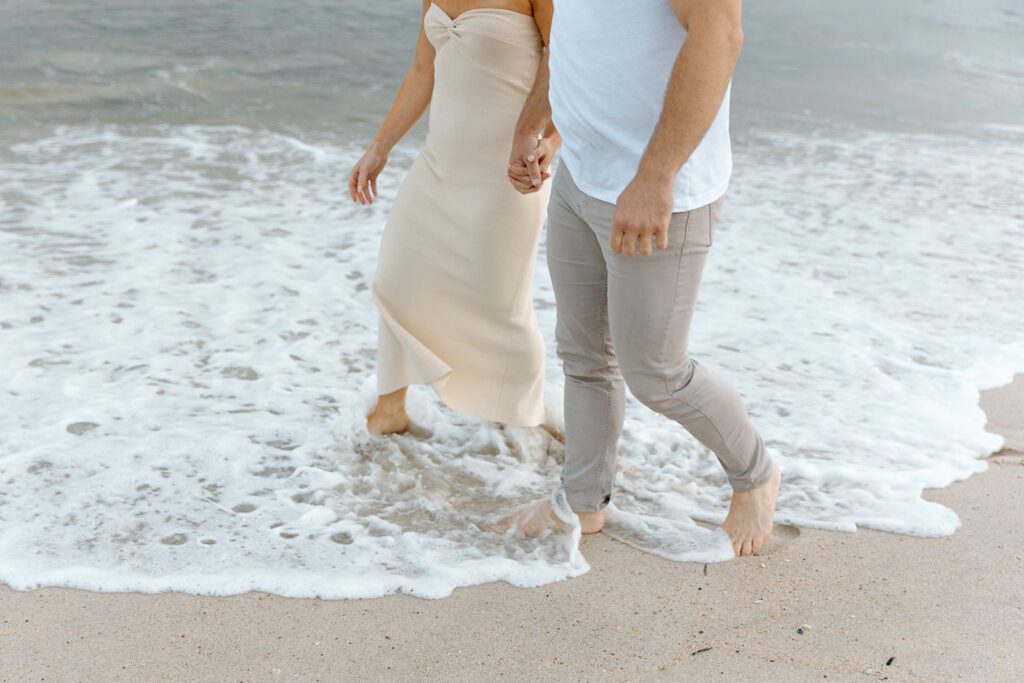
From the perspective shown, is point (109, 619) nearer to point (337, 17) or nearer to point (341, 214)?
point (341, 214)

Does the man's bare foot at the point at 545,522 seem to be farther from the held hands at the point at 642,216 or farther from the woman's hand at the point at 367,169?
the woman's hand at the point at 367,169

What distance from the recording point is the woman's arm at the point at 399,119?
126 inches

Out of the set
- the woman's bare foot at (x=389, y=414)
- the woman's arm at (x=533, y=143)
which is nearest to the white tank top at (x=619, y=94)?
the woman's arm at (x=533, y=143)

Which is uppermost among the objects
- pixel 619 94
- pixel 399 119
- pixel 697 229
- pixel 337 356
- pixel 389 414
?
pixel 619 94

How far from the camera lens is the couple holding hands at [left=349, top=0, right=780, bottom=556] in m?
2.08

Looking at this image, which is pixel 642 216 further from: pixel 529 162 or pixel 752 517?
pixel 752 517

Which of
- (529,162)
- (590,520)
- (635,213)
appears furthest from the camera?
(590,520)

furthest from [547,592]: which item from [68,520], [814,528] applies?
[68,520]

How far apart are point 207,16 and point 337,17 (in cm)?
190

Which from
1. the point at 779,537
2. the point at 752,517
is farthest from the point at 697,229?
the point at 779,537

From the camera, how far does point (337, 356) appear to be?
420 centimetres

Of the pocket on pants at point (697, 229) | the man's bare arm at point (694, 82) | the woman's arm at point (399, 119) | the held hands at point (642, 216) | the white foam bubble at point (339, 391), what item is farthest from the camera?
the woman's arm at point (399, 119)

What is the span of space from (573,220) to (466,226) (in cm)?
66

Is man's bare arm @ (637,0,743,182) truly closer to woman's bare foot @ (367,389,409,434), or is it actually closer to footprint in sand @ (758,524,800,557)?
footprint in sand @ (758,524,800,557)
